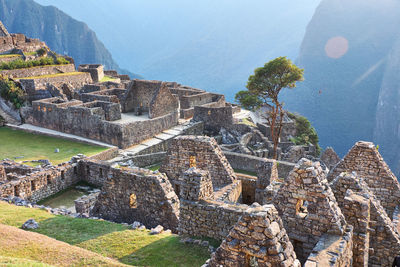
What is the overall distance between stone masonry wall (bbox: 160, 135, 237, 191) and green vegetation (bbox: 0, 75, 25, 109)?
22876mm

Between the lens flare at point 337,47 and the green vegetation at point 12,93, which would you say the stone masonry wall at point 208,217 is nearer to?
the green vegetation at point 12,93

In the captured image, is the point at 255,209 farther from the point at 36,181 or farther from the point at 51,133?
the point at 51,133

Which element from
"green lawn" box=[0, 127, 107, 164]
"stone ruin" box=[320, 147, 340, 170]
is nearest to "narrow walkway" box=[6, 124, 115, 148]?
"green lawn" box=[0, 127, 107, 164]

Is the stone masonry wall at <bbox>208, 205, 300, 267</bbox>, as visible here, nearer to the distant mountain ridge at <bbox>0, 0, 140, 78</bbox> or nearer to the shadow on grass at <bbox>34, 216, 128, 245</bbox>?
the shadow on grass at <bbox>34, 216, 128, 245</bbox>

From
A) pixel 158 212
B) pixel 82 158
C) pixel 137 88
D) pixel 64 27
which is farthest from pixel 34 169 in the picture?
pixel 64 27

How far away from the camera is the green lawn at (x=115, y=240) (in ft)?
25.5

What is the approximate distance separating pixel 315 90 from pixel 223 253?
5213 inches

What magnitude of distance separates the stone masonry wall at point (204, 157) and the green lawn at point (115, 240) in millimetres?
3280

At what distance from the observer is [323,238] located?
668 centimetres

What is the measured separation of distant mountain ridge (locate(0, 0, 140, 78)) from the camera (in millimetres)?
160375

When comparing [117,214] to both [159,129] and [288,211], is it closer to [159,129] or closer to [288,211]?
[288,211]

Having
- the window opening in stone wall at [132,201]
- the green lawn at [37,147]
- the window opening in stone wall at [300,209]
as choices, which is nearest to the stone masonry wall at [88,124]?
the green lawn at [37,147]

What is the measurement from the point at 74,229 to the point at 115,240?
186 centimetres

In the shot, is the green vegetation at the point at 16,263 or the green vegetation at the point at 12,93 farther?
the green vegetation at the point at 12,93
